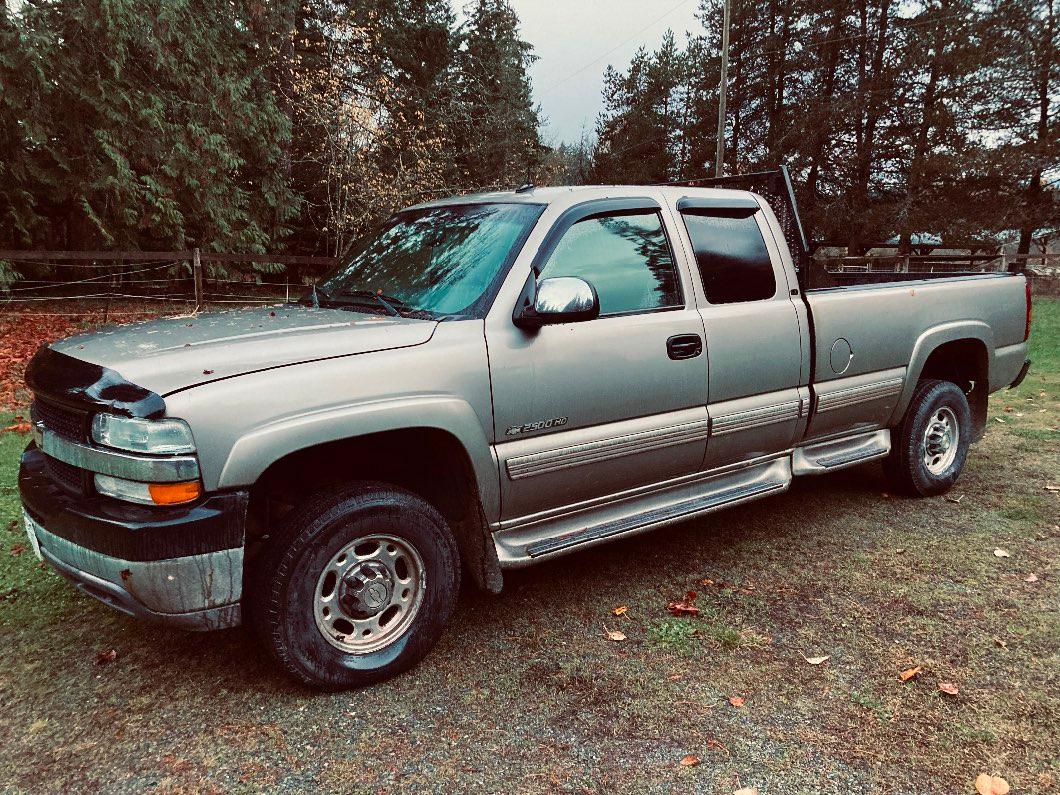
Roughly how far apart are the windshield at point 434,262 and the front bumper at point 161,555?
1.22 m

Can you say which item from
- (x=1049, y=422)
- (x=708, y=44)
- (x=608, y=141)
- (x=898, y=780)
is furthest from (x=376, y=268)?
(x=608, y=141)

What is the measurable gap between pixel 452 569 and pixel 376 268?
5.22 feet

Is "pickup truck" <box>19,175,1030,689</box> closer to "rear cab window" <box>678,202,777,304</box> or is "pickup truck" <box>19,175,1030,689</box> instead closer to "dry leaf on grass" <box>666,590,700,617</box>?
"rear cab window" <box>678,202,777,304</box>

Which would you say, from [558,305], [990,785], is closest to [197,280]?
A: [558,305]

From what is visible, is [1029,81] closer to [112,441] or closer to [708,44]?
[708,44]

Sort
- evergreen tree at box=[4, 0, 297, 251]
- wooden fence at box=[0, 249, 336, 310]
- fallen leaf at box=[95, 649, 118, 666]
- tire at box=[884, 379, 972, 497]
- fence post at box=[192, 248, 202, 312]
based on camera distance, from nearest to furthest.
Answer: fallen leaf at box=[95, 649, 118, 666] → tire at box=[884, 379, 972, 497] → fence post at box=[192, 248, 202, 312] → wooden fence at box=[0, 249, 336, 310] → evergreen tree at box=[4, 0, 297, 251]

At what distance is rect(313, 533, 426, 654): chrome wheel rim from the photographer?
2906mm

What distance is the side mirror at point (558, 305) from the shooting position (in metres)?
Answer: 3.15

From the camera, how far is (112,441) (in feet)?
8.39

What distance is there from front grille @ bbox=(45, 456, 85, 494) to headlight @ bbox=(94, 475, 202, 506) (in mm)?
231

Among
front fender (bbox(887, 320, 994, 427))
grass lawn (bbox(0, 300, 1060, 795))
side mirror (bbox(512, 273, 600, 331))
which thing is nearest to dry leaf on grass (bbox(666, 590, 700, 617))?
grass lawn (bbox(0, 300, 1060, 795))

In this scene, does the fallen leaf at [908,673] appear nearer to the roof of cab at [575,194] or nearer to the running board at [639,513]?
the running board at [639,513]

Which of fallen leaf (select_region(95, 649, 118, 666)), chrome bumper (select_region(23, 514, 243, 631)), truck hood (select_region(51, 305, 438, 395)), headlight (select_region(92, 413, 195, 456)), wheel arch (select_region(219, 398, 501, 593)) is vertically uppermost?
truck hood (select_region(51, 305, 438, 395))

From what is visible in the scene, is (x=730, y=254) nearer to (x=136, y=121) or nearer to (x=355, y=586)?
(x=355, y=586)
